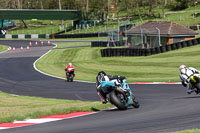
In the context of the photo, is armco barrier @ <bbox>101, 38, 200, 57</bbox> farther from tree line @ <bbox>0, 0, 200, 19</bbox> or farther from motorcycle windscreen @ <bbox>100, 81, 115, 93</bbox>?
tree line @ <bbox>0, 0, 200, 19</bbox>

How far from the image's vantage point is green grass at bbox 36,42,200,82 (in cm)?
2982

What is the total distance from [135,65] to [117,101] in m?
23.1

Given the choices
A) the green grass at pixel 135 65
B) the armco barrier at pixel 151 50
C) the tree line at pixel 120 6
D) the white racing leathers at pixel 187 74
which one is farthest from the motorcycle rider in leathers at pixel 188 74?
the tree line at pixel 120 6

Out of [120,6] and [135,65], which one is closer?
[135,65]

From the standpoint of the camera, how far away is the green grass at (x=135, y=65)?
29.8 m

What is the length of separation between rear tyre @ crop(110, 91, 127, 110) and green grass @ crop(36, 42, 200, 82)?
48.0 feet

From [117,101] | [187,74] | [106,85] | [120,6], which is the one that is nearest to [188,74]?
[187,74]

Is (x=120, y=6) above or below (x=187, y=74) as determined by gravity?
above

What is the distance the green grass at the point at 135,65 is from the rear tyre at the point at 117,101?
14.6 m

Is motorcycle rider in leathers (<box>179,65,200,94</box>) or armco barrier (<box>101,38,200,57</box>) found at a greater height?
motorcycle rider in leathers (<box>179,65,200,94</box>)

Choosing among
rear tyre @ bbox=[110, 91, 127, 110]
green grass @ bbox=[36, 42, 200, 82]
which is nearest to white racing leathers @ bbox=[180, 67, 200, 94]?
rear tyre @ bbox=[110, 91, 127, 110]

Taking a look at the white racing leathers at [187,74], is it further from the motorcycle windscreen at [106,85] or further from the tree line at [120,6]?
the tree line at [120,6]

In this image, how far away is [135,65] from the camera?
3500cm

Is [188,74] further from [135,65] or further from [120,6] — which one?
[120,6]
